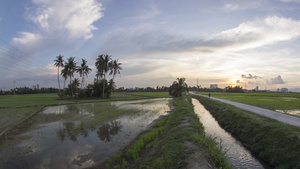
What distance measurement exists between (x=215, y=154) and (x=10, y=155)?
390 inches

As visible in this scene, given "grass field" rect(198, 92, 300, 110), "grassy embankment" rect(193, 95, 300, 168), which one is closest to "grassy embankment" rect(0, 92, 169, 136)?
"grassy embankment" rect(193, 95, 300, 168)

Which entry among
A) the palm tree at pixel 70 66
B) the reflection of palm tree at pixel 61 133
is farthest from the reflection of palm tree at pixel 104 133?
the palm tree at pixel 70 66

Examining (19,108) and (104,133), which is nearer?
(104,133)

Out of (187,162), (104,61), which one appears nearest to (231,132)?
(187,162)

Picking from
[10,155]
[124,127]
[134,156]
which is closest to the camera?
[134,156]

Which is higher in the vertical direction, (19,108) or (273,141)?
(19,108)

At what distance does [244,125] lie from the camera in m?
10.6

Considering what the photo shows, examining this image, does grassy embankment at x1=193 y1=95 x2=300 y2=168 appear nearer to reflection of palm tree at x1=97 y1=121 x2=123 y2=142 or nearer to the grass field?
reflection of palm tree at x1=97 y1=121 x2=123 y2=142

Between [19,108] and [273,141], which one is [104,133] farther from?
[19,108]

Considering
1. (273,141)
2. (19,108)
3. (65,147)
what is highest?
(19,108)

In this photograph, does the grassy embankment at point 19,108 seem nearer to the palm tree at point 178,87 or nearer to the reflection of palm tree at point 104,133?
the reflection of palm tree at point 104,133

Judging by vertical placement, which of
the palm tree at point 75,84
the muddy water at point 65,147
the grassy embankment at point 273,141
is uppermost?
the palm tree at point 75,84

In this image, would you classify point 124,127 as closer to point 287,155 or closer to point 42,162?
point 42,162

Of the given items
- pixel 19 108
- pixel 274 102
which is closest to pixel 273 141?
A: pixel 274 102
